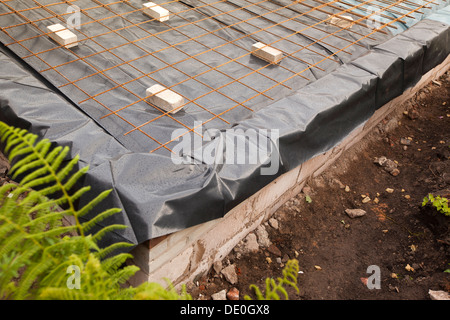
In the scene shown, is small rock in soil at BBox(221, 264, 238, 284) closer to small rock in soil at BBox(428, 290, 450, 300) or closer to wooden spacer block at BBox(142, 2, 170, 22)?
small rock in soil at BBox(428, 290, 450, 300)

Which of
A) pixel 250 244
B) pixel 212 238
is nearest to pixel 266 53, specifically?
pixel 250 244

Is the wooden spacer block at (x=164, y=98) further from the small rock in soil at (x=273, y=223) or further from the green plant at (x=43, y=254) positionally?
the green plant at (x=43, y=254)

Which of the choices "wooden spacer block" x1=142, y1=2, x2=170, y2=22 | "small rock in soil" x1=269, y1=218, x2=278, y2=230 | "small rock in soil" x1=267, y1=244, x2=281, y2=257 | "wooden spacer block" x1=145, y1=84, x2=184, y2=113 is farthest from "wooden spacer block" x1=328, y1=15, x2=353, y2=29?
"small rock in soil" x1=267, y1=244, x2=281, y2=257

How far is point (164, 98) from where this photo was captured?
3.84 meters

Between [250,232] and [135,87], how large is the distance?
2010 millimetres

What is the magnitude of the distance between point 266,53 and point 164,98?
5.13ft

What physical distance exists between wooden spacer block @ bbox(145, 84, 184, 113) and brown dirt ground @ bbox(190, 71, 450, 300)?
64.4 inches

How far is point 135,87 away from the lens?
4164 mm

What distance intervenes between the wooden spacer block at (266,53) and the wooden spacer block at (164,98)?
4.63ft

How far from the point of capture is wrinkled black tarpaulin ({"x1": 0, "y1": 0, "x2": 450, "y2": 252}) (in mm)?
2838

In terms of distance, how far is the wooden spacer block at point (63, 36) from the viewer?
14.6ft

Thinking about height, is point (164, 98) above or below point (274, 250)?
above

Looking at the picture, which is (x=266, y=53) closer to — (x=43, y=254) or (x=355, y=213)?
(x=355, y=213)

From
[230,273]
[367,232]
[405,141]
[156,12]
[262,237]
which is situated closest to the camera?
[230,273]
